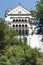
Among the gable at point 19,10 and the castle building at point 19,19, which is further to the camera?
the gable at point 19,10

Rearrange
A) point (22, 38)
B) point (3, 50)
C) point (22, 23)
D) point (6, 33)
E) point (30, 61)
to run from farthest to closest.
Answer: point (22, 23) → point (22, 38) → point (6, 33) → point (3, 50) → point (30, 61)

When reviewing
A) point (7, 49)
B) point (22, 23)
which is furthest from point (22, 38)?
point (22, 23)

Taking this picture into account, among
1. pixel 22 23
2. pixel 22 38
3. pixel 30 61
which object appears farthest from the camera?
pixel 22 23

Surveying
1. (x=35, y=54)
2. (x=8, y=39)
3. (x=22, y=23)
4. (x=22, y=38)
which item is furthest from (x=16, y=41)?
(x=22, y=23)

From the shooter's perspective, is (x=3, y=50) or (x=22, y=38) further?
(x=22, y=38)

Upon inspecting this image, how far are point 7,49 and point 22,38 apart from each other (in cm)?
920

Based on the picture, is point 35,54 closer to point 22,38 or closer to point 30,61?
point 30,61

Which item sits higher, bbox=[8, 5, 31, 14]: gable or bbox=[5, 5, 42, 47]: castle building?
bbox=[8, 5, 31, 14]: gable

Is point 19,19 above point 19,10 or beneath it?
beneath

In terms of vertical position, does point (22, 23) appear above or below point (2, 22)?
below

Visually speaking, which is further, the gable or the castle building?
the gable

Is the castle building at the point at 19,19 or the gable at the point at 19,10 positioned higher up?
the gable at the point at 19,10

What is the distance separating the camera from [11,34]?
1537 inches

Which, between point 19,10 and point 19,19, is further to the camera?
point 19,10
